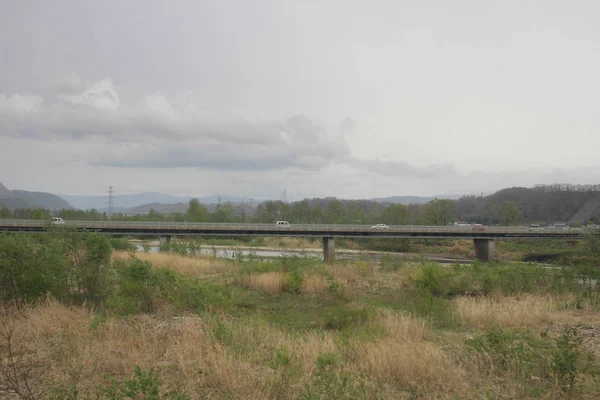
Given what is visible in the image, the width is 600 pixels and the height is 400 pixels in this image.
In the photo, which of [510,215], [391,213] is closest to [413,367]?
[391,213]

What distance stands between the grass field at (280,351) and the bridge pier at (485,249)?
52.9 m

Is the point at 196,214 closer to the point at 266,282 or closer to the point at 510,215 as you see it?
the point at 510,215

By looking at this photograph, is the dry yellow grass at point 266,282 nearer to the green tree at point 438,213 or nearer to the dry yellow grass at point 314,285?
the dry yellow grass at point 314,285

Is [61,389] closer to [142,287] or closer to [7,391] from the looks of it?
[7,391]

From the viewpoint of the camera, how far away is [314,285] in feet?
65.4

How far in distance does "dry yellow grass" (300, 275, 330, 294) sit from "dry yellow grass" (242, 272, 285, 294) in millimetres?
1240

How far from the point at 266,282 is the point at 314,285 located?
2535mm

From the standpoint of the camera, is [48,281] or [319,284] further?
[319,284]

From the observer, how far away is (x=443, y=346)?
29.8 ft

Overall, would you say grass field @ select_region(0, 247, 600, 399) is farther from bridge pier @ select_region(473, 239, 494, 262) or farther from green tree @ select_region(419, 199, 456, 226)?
green tree @ select_region(419, 199, 456, 226)

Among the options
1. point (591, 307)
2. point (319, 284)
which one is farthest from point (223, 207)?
point (591, 307)

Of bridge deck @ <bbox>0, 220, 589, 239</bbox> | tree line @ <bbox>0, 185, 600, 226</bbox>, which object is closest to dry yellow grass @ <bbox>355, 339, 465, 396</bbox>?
bridge deck @ <bbox>0, 220, 589, 239</bbox>

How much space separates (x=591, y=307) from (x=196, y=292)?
14.2 meters

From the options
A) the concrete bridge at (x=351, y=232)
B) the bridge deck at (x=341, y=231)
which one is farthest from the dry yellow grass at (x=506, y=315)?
the bridge deck at (x=341, y=231)
